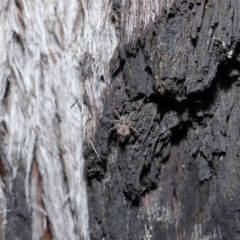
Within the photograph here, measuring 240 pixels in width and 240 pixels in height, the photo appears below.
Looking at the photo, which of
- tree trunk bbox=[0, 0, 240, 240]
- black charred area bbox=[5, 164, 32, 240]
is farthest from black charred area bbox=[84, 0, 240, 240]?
black charred area bbox=[5, 164, 32, 240]

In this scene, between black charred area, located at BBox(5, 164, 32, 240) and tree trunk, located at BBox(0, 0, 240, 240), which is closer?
tree trunk, located at BBox(0, 0, 240, 240)

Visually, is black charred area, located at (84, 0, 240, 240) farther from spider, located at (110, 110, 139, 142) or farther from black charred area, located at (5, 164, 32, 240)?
black charred area, located at (5, 164, 32, 240)

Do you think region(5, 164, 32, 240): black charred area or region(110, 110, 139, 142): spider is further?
region(5, 164, 32, 240): black charred area

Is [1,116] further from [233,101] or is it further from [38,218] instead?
[233,101]

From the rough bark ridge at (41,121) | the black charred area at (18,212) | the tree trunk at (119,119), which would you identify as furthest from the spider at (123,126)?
the black charred area at (18,212)

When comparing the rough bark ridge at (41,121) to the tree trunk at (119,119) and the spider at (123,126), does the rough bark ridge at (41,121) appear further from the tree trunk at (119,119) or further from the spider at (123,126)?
the spider at (123,126)

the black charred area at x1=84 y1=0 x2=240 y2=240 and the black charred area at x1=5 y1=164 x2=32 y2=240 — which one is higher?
the black charred area at x1=84 y1=0 x2=240 y2=240

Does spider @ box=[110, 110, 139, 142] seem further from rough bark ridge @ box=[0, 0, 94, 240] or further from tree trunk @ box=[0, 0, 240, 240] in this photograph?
rough bark ridge @ box=[0, 0, 94, 240]
